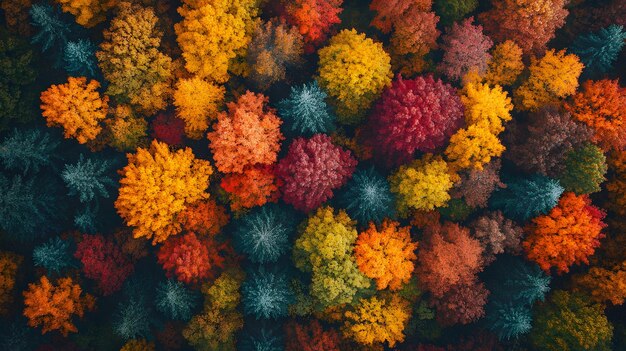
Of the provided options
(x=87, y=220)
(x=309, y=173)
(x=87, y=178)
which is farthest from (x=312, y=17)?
(x=87, y=220)

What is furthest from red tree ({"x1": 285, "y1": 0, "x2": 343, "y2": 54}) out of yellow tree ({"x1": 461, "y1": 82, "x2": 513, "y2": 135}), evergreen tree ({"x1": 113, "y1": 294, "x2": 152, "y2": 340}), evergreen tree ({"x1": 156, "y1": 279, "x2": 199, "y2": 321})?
evergreen tree ({"x1": 113, "y1": 294, "x2": 152, "y2": 340})

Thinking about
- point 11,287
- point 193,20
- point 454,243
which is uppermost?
point 193,20

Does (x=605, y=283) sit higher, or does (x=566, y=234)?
(x=566, y=234)

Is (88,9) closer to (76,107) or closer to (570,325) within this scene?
(76,107)

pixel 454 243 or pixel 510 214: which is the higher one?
pixel 510 214

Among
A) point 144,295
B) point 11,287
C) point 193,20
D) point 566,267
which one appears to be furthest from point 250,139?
point 566,267

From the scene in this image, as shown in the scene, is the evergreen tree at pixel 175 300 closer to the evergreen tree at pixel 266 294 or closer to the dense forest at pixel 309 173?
the dense forest at pixel 309 173

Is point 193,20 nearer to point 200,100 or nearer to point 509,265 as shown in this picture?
point 200,100
